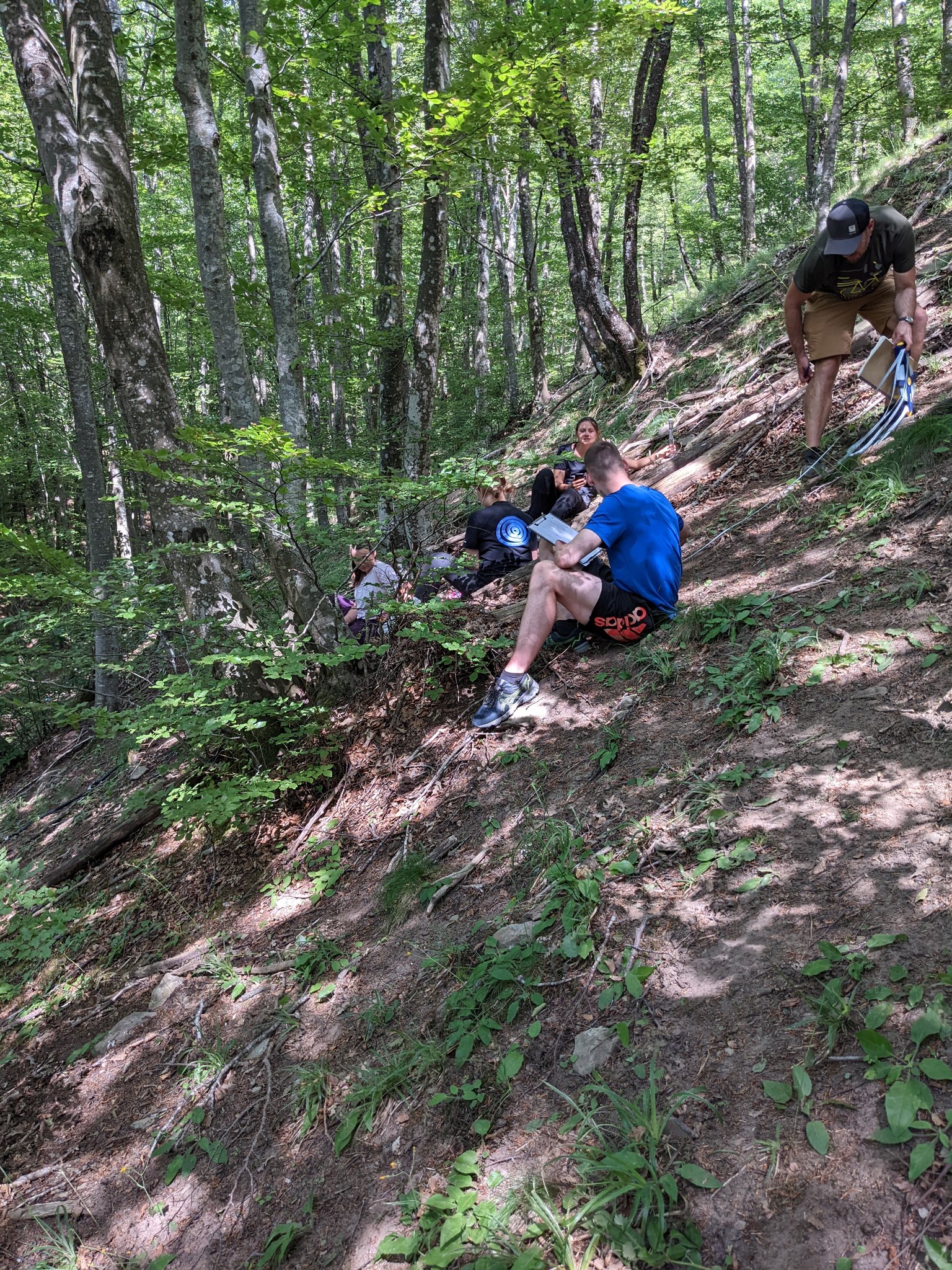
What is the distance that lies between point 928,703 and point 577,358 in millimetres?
14236

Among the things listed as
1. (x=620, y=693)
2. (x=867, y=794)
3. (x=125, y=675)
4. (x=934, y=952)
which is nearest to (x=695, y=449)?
(x=620, y=693)

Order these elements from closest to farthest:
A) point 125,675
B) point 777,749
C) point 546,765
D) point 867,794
Answer: 1. point 867,794
2. point 777,749
3. point 546,765
4. point 125,675

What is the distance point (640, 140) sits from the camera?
352 inches

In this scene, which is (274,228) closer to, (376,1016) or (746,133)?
(376,1016)

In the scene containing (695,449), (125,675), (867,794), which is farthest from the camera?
(125,675)

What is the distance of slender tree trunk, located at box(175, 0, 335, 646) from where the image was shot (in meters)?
4.82

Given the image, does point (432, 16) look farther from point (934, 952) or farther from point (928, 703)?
point (934, 952)

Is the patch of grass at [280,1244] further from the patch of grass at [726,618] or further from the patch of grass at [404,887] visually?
the patch of grass at [726,618]

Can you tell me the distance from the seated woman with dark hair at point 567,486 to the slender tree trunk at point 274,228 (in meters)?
2.11

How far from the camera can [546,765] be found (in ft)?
12.1

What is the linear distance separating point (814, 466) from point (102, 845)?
6134 mm

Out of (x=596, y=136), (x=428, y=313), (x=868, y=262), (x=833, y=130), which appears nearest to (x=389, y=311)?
(x=428, y=313)

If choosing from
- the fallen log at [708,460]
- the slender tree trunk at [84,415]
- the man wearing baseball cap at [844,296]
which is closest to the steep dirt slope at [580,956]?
the man wearing baseball cap at [844,296]

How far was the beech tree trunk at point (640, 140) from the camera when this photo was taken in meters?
8.76
